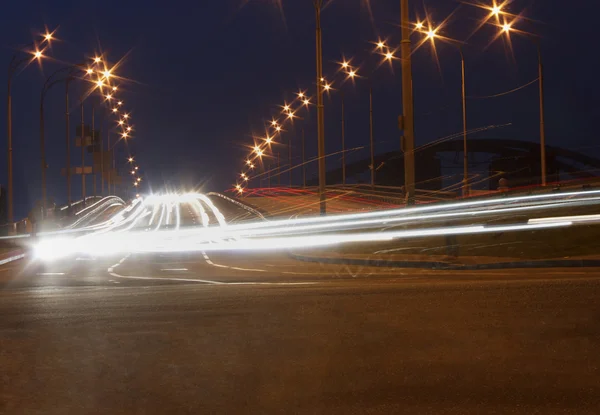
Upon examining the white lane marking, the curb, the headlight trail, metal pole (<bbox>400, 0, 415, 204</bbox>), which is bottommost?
the curb

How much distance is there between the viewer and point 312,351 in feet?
31.3

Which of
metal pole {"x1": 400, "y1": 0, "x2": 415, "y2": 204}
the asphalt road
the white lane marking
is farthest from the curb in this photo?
the white lane marking

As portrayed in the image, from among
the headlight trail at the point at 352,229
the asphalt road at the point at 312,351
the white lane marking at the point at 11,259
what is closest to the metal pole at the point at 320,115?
the headlight trail at the point at 352,229

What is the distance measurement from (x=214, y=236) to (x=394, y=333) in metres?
47.0

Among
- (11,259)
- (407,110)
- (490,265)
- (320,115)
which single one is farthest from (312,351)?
(320,115)

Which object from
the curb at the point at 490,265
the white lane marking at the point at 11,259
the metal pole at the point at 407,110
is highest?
the metal pole at the point at 407,110

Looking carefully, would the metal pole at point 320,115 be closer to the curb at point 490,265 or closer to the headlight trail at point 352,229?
the headlight trail at point 352,229

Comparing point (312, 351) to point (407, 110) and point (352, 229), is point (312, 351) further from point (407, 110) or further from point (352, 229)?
point (352, 229)

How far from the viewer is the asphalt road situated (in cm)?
752

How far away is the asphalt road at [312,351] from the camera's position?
24.7ft

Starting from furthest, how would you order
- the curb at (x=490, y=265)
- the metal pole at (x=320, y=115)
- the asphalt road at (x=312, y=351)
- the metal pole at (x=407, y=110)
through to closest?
the metal pole at (x=320, y=115)
the metal pole at (x=407, y=110)
the curb at (x=490, y=265)
the asphalt road at (x=312, y=351)

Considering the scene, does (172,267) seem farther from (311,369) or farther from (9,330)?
(311,369)

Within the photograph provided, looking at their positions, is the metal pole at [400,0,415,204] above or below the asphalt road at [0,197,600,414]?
above

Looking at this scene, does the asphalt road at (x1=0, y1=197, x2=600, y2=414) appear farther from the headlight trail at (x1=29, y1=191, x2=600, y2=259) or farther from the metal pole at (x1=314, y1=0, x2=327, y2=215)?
the metal pole at (x1=314, y1=0, x2=327, y2=215)
